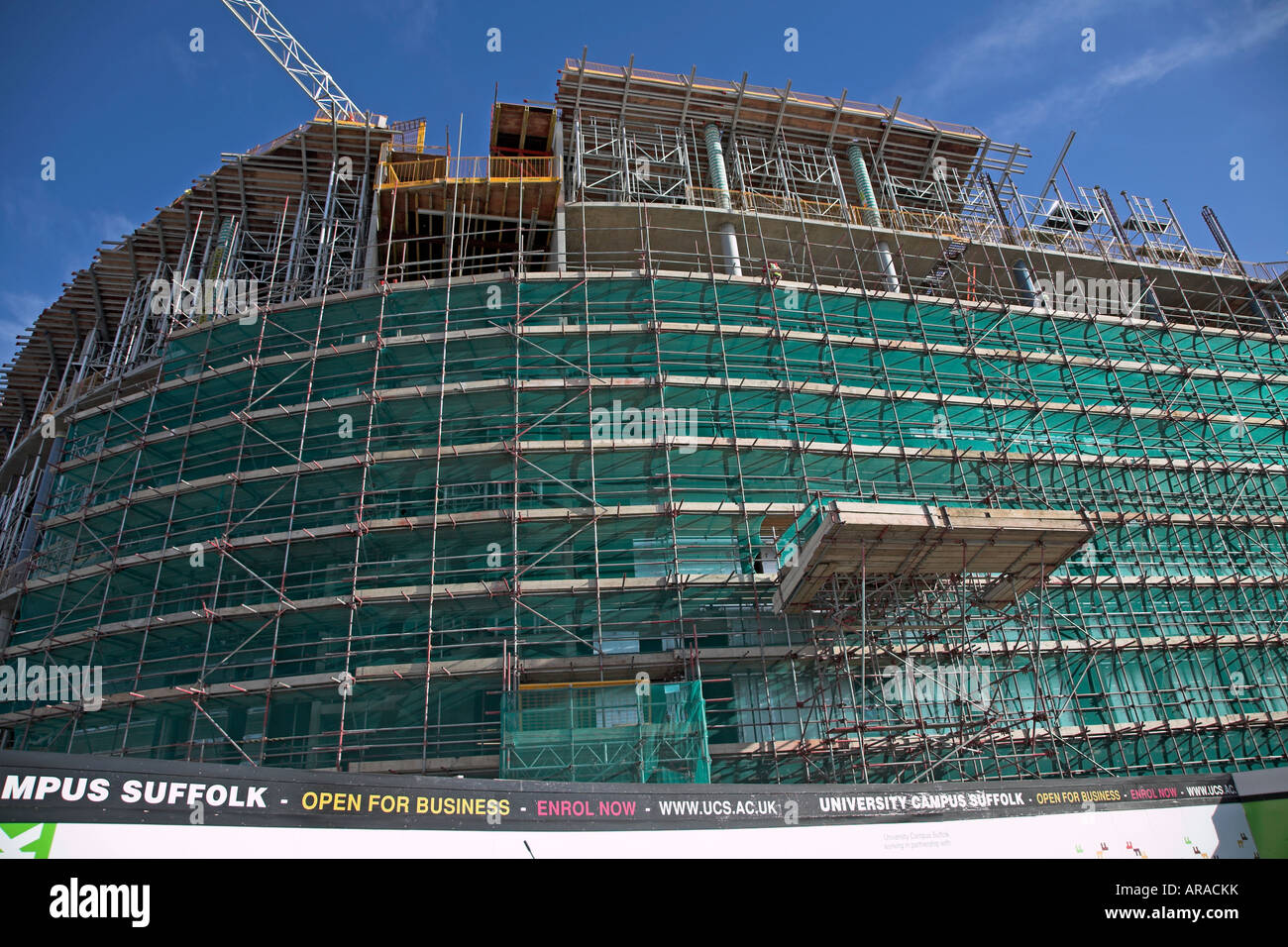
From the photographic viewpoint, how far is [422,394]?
2150cm

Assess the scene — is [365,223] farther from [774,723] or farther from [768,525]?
[774,723]

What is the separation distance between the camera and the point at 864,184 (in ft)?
101

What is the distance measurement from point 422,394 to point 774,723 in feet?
39.8

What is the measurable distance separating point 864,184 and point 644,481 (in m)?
17.1

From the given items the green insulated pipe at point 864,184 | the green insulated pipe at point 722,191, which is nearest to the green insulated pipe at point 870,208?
the green insulated pipe at point 864,184

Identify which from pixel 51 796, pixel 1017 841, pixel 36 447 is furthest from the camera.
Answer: pixel 36 447

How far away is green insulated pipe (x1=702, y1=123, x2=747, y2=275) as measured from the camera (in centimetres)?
2583

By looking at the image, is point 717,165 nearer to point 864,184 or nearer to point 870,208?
point 870,208

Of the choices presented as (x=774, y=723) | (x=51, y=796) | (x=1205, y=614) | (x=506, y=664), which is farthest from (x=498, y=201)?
(x=1205, y=614)

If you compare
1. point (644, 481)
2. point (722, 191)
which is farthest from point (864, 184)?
point (644, 481)

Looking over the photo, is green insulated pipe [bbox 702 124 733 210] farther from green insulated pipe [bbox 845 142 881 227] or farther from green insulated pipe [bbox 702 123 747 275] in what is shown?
A: green insulated pipe [bbox 845 142 881 227]

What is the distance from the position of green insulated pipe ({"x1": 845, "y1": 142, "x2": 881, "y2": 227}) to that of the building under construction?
15cm

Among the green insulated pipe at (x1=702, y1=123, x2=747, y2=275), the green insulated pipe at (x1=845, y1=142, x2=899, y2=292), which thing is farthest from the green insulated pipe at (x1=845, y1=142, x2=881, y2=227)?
the green insulated pipe at (x1=702, y1=123, x2=747, y2=275)

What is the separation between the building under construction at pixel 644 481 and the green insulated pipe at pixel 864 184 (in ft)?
0.50
